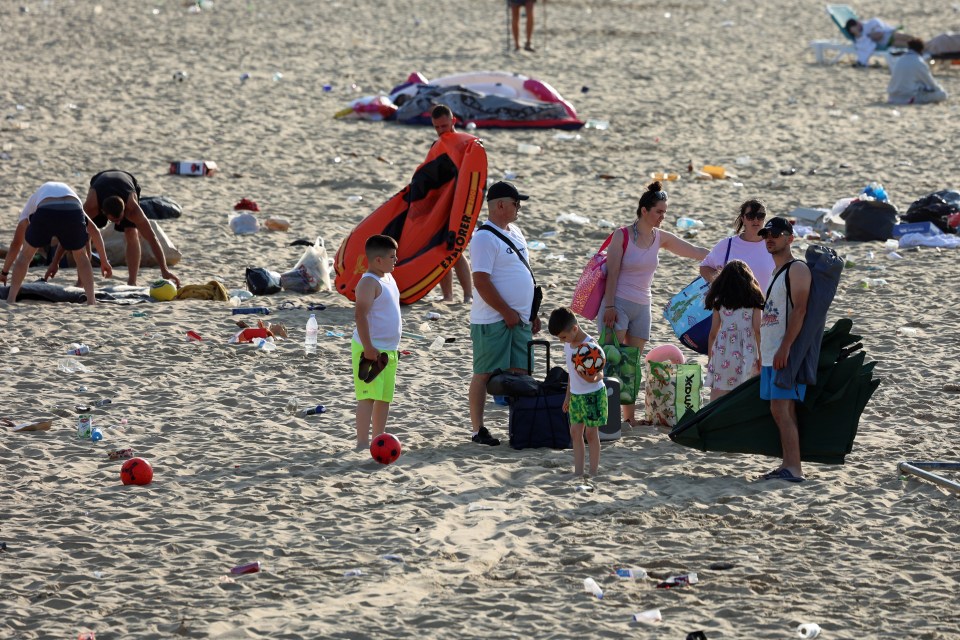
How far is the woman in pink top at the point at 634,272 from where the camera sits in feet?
21.6

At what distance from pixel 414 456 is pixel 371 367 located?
48cm

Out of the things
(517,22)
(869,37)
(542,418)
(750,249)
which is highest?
(517,22)

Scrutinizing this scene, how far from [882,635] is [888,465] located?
1843 mm

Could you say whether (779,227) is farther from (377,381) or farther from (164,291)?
(164,291)

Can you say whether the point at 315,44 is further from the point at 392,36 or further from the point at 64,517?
the point at 64,517

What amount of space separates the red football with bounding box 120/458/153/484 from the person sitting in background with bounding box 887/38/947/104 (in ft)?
45.7

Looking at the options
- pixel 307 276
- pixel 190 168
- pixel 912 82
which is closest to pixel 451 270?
pixel 307 276

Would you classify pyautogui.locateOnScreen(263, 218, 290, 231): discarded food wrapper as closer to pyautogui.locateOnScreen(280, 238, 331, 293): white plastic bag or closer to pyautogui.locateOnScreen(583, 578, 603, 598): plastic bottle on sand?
pyautogui.locateOnScreen(280, 238, 331, 293): white plastic bag

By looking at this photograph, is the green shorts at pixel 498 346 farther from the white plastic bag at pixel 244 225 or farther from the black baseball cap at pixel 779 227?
the white plastic bag at pixel 244 225

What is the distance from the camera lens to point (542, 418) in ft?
20.8

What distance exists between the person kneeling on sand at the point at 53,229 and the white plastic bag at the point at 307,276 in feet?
4.46

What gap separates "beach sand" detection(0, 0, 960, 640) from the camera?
184 inches

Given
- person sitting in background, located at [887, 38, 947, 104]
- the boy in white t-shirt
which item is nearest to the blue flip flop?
the boy in white t-shirt

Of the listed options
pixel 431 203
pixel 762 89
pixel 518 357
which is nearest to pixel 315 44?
pixel 762 89
